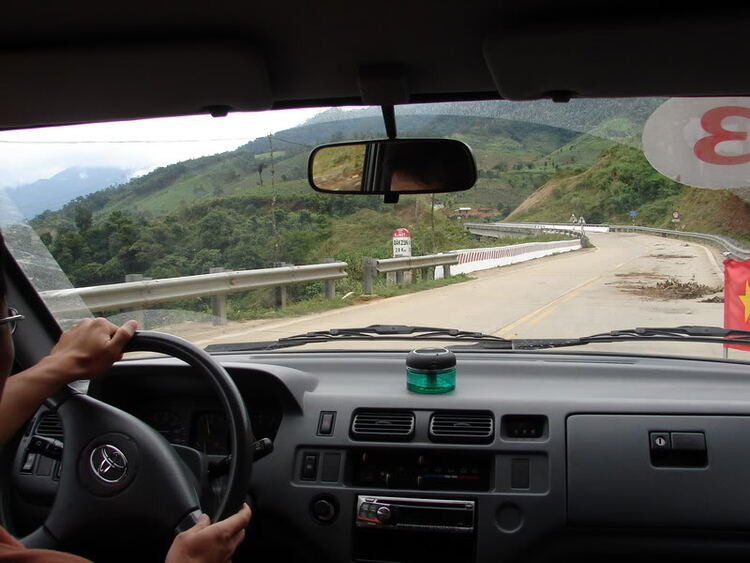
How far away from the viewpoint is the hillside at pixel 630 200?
3707 millimetres

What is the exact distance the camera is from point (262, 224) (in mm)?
4395

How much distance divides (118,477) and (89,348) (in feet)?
1.60

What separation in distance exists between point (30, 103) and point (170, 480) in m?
1.92

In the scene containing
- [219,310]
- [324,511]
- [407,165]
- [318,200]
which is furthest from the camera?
[219,310]

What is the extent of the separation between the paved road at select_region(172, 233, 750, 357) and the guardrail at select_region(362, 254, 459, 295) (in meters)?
0.24

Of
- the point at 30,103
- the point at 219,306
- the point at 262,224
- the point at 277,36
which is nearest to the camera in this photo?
the point at 277,36

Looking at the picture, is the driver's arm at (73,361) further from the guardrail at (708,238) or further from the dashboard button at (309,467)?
the guardrail at (708,238)

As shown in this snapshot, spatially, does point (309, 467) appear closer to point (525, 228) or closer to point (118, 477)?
point (118, 477)

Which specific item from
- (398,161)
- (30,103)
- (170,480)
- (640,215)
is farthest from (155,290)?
(640,215)

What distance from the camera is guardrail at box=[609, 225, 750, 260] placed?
421 centimetres

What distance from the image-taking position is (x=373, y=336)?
4.16 meters

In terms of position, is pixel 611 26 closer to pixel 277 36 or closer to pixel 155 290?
pixel 277 36

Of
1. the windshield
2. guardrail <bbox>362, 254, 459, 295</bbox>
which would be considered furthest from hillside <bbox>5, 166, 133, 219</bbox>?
guardrail <bbox>362, 254, 459, 295</bbox>

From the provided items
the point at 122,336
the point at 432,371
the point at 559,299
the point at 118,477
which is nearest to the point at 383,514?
the point at 432,371
